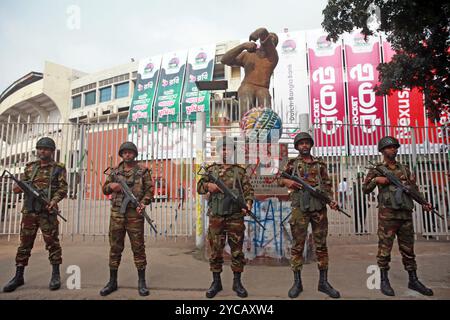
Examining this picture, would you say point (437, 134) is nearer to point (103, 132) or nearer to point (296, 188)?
point (296, 188)


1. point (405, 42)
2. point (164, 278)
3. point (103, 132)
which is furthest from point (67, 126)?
point (405, 42)

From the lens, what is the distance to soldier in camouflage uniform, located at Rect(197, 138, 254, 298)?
403 centimetres

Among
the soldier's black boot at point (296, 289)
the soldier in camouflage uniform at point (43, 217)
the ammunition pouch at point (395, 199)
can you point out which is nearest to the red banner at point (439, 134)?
the ammunition pouch at point (395, 199)

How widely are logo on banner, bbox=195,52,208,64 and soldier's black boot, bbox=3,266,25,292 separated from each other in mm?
22789

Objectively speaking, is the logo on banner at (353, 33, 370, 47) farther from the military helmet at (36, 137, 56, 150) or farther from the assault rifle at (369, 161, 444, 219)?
the military helmet at (36, 137, 56, 150)

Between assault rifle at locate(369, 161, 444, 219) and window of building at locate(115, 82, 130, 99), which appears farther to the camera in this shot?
window of building at locate(115, 82, 130, 99)

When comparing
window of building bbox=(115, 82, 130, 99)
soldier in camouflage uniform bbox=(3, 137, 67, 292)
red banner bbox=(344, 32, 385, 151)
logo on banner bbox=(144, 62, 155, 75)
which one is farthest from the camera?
window of building bbox=(115, 82, 130, 99)

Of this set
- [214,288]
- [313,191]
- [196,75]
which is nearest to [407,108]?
[196,75]

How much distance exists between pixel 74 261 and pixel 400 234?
17.6 ft

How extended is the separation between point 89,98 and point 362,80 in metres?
27.0

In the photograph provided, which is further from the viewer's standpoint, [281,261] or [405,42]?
[405,42]

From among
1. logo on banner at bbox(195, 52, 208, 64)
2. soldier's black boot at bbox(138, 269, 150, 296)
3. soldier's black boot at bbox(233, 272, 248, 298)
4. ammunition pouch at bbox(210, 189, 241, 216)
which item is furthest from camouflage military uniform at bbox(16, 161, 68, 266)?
logo on banner at bbox(195, 52, 208, 64)

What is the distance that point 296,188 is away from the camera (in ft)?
13.8
